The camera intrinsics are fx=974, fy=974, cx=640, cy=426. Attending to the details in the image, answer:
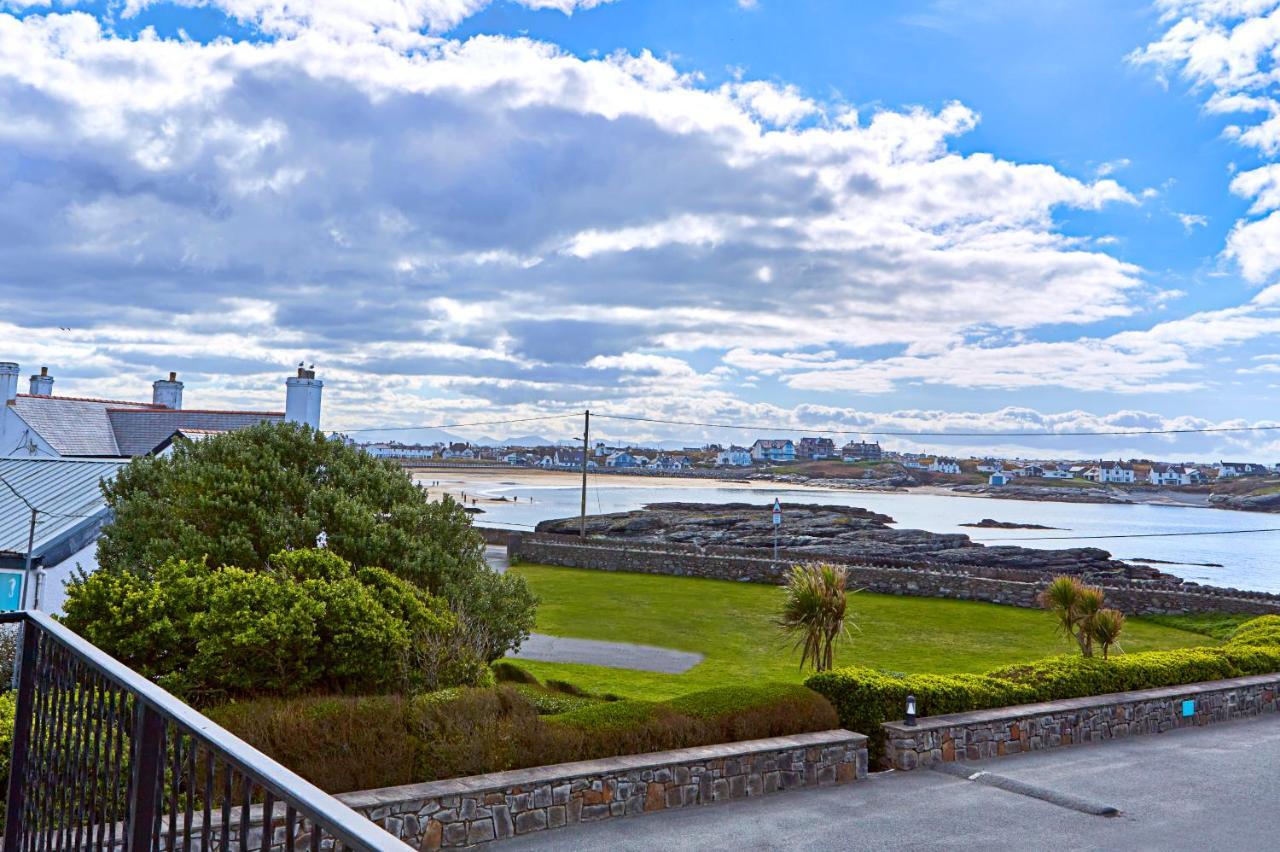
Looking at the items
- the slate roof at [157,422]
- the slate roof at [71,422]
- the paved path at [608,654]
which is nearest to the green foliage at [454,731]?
the paved path at [608,654]

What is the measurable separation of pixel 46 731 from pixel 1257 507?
190 m

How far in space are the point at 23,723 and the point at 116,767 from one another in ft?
4.40

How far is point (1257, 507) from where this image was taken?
161625mm

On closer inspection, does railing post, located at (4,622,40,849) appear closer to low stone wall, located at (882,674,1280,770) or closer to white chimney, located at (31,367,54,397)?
low stone wall, located at (882,674,1280,770)

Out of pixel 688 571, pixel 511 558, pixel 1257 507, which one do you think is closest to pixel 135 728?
pixel 688 571

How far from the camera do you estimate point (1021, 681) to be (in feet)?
53.4

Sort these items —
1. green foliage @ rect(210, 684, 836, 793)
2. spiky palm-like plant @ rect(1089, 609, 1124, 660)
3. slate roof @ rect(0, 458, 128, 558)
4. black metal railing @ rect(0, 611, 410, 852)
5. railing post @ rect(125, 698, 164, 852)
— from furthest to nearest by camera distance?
spiky palm-like plant @ rect(1089, 609, 1124, 660)
slate roof @ rect(0, 458, 128, 558)
green foliage @ rect(210, 684, 836, 793)
railing post @ rect(125, 698, 164, 852)
black metal railing @ rect(0, 611, 410, 852)

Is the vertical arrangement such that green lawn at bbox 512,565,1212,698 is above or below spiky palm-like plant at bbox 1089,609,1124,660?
below

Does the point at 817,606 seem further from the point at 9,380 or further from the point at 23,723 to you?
the point at 9,380

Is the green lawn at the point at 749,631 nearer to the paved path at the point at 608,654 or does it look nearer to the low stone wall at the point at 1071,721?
the paved path at the point at 608,654

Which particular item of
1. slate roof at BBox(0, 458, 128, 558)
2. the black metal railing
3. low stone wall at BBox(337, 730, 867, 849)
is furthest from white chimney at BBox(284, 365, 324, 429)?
the black metal railing

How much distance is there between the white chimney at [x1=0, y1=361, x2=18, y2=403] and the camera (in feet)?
99.9

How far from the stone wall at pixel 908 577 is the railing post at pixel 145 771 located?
3418 centimetres

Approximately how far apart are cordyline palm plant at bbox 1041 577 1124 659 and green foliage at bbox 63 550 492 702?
47.4 ft
